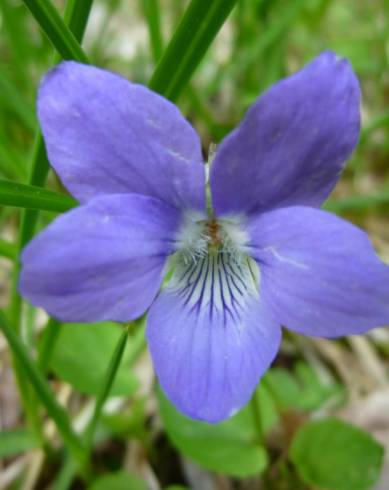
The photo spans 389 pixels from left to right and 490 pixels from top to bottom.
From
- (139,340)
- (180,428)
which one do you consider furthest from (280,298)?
(139,340)

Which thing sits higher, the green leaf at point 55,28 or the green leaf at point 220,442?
the green leaf at point 55,28

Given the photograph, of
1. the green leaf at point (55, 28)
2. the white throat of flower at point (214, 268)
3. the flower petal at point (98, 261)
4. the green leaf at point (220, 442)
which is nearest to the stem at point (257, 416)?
the green leaf at point (220, 442)

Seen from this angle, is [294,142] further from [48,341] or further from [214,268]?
[48,341]

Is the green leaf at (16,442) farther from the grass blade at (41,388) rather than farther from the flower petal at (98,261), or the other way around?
the flower petal at (98,261)

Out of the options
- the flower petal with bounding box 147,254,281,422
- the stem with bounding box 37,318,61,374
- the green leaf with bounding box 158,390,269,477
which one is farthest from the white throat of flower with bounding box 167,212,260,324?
the green leaf with bounding box 158,390,269,477

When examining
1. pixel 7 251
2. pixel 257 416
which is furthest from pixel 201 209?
pixel 257 416
